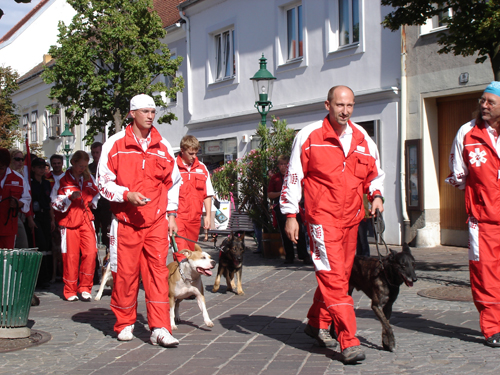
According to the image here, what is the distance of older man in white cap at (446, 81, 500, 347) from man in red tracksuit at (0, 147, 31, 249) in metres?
5.31

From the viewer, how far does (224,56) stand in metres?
21.7

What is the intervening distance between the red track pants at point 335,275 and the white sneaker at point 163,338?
56.7 inches

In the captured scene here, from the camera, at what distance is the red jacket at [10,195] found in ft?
26.5

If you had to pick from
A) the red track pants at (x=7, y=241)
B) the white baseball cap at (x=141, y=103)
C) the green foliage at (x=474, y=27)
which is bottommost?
the red track pants at (x=7, y=241)

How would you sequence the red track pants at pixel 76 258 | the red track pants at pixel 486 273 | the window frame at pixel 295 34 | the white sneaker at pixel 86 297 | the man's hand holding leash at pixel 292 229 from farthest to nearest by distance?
the window frame at pixel 295 34 → the red track pants at pixel 76 258 → the white sneaker at pixel 86 297 → the red track pants at pixel 486 273 → the man's hand holding leash at pixel 292 229

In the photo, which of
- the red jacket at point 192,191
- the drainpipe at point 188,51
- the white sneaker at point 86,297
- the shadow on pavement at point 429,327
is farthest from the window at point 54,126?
the shadow on pavement at point 429,327

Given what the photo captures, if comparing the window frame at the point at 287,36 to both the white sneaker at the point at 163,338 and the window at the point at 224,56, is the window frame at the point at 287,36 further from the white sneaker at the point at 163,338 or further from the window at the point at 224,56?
the white sneaker at the point at 163,338

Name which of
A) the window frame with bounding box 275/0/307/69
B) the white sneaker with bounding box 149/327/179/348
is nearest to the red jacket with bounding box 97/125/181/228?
the white sneaker with bounding box 149/327/179/348

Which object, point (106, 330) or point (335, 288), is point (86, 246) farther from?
point (335, 288)

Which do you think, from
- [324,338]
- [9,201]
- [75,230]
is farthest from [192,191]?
[324,338]

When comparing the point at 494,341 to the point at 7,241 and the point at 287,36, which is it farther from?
the point at 287,36

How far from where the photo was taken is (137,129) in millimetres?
6055

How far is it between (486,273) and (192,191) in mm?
3634

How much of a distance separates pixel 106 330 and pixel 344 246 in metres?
2.83
